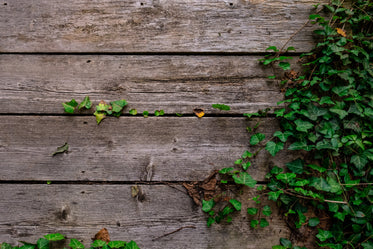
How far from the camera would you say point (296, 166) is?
4.00 ft

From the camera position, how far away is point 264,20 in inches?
50.2

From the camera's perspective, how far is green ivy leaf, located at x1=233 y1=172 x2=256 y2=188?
117 cm

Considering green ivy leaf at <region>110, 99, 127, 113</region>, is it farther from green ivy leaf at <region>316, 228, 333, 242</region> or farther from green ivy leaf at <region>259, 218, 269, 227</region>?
green ivy leaf at <region>316, 228, 333, 242</region>

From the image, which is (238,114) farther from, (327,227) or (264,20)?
(327,227)

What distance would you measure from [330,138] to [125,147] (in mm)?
1092

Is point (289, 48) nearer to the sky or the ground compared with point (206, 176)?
nearer to the sky

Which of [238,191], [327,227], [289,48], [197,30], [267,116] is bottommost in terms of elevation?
[327,227]

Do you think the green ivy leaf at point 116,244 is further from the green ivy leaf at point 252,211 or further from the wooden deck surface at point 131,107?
the green ivy leaf at point 252,211

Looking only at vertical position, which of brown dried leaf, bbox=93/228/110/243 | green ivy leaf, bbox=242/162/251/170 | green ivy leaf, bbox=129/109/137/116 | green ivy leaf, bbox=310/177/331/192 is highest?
green ivy leaf, bbox=129/109/137/116

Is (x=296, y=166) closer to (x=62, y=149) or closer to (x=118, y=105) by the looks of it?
(x=118, y=105)

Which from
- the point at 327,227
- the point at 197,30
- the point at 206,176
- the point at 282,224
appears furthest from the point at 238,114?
the point at 327,227

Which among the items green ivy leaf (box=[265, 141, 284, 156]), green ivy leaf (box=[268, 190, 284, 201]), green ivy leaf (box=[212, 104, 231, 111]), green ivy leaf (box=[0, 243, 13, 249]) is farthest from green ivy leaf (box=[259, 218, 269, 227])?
green ivy leaf (box=[0, 243, 13, 249])

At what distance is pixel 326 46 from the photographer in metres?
1.22

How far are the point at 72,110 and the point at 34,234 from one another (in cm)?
70
